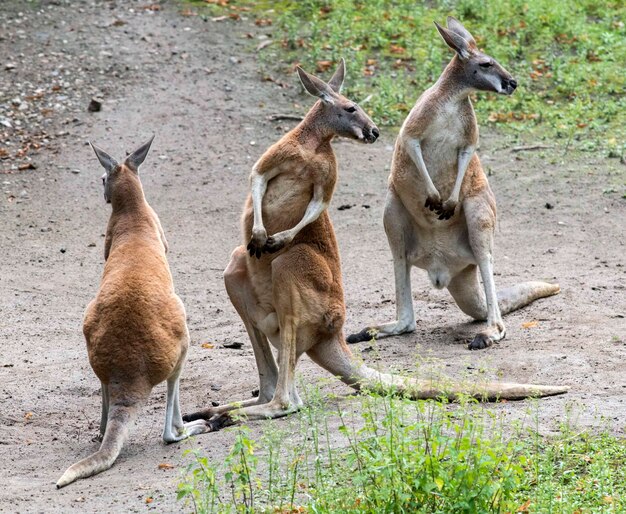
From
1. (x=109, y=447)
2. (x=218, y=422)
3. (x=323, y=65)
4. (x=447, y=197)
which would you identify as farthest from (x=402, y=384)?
(x=323, y=65)

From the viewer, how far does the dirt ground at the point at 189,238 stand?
19.1 ft

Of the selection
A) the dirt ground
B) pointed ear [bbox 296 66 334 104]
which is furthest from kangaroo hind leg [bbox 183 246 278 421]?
pointed ear [bbox 296 66 334 104]

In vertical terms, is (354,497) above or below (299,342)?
above

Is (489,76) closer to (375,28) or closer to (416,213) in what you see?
(416,213)

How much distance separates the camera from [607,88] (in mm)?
12164

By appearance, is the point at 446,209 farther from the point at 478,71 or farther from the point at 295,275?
the point at 295,275

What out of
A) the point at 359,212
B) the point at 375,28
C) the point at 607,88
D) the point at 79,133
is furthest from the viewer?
the point at 375,28

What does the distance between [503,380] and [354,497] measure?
7.47ft

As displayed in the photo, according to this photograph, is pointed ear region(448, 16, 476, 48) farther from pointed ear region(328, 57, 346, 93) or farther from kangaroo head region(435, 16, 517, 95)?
pointed ear region(328, 57, 346, 93)

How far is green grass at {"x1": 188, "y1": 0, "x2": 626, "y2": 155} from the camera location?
38.3ft

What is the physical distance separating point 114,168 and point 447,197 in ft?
8.20

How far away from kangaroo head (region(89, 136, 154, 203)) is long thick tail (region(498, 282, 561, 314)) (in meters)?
2.91

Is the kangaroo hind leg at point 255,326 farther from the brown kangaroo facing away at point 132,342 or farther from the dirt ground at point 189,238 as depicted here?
the brown kangaroo facing away at point 132,342

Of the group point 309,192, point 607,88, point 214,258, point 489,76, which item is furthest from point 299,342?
point 607,88
